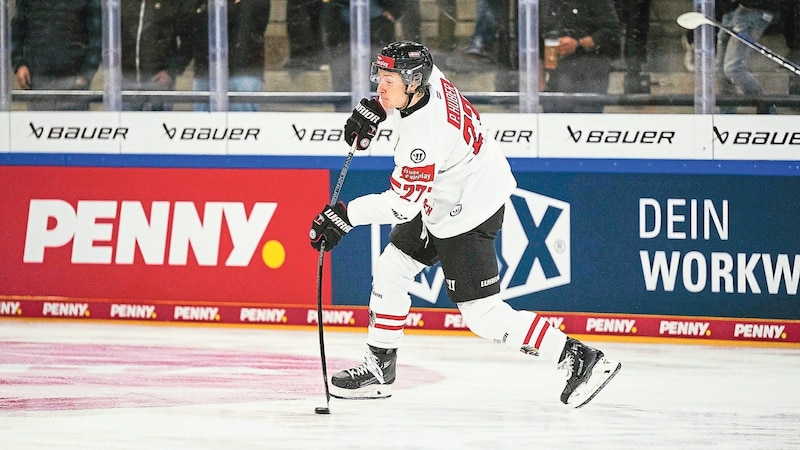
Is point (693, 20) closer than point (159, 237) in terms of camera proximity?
Yes

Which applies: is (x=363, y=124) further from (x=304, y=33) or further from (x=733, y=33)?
(x=733, y=33)

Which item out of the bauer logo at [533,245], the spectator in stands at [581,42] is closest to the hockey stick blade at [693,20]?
the spectator in stands at [581,42]

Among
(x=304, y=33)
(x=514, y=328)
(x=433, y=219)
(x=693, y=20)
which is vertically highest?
(x=693, y=20)

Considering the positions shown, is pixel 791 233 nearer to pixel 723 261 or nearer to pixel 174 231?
pixel 723 261

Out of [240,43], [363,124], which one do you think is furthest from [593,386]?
[240,43]

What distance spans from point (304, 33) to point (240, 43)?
1.34 ft

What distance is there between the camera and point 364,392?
5.37m

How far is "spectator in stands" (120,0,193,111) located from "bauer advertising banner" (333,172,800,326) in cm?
147

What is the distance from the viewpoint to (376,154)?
7.65 m

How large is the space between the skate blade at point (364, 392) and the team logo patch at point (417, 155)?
113cm

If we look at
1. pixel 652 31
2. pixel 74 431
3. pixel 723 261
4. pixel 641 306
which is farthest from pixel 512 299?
pixel 74 431

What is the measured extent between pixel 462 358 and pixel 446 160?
191 cm

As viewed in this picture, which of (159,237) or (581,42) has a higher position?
(581,42)

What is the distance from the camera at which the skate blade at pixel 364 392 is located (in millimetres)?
5348
